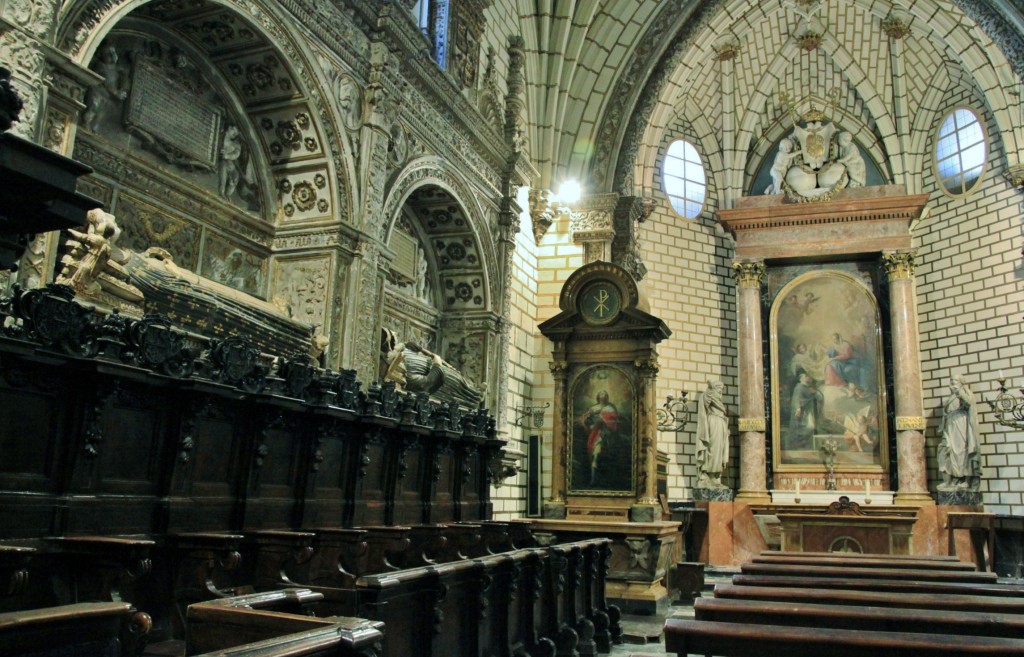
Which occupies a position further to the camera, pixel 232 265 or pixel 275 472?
pixel 232 265

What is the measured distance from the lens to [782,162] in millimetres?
18219

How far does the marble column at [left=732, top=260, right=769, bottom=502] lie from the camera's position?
53.7 feet

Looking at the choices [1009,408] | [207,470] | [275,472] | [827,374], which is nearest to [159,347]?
[207,470]

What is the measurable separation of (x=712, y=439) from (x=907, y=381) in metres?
3.93

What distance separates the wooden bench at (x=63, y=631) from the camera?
1965mm

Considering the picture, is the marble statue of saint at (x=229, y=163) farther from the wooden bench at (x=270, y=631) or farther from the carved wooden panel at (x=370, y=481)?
the wooden bench at (x=270, y=631)

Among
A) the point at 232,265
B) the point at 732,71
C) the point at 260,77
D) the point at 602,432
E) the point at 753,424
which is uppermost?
the point at 732,71

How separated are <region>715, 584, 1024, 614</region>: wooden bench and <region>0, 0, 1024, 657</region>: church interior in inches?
0.9

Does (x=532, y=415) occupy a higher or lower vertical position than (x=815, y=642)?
higher

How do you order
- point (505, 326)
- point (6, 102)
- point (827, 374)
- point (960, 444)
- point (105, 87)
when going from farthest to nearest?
point (827, 374) → point (960, 444) → point (505, 326) → point (105, 87) → point (6, 102)

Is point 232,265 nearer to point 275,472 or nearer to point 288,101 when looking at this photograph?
point 288,101

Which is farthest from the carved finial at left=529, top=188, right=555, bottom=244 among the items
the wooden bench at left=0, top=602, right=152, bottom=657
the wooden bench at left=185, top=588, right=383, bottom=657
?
the wooden bench at left=0, top=602, right=152, bottom=657

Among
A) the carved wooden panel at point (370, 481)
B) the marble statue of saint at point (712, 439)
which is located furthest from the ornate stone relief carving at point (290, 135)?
the marble statue of saint at point (712, 439)

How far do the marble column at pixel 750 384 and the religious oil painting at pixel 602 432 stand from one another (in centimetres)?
616
